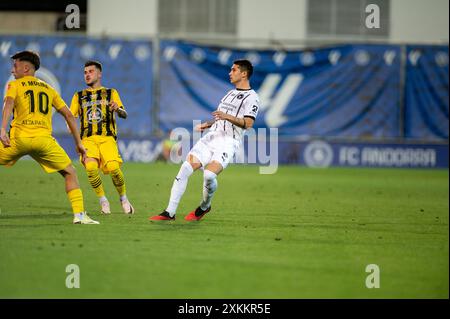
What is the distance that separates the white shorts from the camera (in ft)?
36.6

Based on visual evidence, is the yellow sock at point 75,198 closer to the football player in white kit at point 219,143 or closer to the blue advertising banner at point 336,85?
the football player in white kit at point 219,143

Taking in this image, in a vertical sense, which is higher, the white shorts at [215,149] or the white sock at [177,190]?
the white shorts at [215,149]

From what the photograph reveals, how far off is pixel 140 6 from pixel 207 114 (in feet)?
27.4

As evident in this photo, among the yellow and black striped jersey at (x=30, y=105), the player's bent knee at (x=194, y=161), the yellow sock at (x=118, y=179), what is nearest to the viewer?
the yellow and black striped jersey at (x=30, y=105)

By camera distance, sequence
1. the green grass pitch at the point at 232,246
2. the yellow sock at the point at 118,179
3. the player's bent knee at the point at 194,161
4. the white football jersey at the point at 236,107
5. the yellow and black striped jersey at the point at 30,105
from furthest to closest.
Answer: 1. the yellow sock at the point at 118,179
2. the white football jersey at the point at 236,107
3. the player's bent knee at the point at 194,161
4. the yellow and black striped jersey at the point at 30,105
5. the green grass pitch at the point at 232,246

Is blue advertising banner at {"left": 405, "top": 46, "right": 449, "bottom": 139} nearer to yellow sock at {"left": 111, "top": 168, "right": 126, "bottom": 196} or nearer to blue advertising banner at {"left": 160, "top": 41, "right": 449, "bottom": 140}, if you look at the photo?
blue advertising banner at {"left": 160, "top": 41, "right": 449, "bottom": 140}

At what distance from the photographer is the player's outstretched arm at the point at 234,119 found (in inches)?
421

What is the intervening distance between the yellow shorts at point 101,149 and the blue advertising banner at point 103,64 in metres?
13.0

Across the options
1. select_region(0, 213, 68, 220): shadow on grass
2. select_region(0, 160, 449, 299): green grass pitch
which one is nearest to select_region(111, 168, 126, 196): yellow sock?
select_region(0, 160, 449, 299): green grass pitch

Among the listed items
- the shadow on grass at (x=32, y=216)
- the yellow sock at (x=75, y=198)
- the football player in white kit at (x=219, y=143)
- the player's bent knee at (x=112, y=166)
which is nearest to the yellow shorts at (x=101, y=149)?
the player's bent knee at (x=112, y=166)

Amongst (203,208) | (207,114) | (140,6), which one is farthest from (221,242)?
(140,6)

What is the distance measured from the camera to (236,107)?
11.3m

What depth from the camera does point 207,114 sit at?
82.4 ft

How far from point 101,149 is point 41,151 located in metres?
1.77
